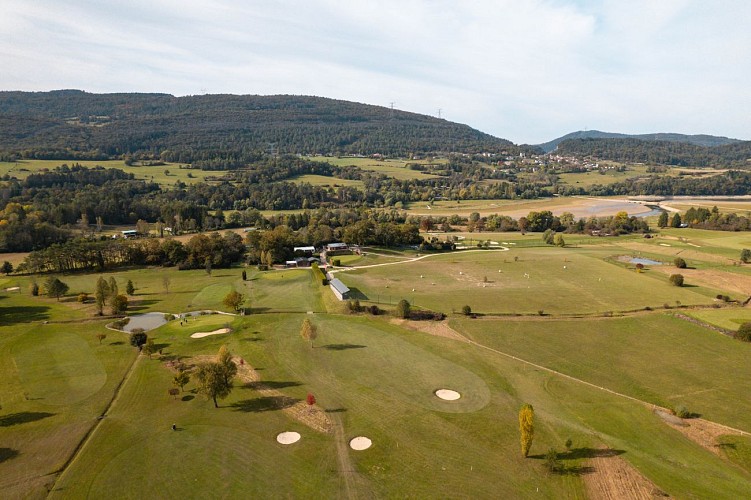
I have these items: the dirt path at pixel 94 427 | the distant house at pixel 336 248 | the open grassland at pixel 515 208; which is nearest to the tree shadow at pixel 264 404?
the dirt path at pixel 94 427

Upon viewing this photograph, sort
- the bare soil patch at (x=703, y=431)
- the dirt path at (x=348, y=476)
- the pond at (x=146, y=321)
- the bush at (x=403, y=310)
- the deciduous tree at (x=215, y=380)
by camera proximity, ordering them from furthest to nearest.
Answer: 1. the bush at (x=403, y=310)
2. the pond at (x=146, y=321)
3. the deciduous tree at (x=215, y=380)
4. the bare soil patch at (x=703, y=431)
5. the dirt path at (x=348, y=476)

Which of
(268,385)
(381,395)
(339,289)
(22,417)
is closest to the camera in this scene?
(22,417)

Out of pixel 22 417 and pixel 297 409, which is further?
pixel 297 409

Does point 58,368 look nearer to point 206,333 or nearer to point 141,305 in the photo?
point 206,333

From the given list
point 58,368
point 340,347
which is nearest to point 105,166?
point 58,368

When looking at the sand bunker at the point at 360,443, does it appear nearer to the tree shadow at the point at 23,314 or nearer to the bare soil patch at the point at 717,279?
the tree shadow at the point at 23,314

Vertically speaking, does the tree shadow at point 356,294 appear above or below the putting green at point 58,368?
above

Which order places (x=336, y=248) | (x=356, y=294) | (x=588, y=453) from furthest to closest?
(x=336, y=248), (x=356, y=294), (x=588, y=453)
